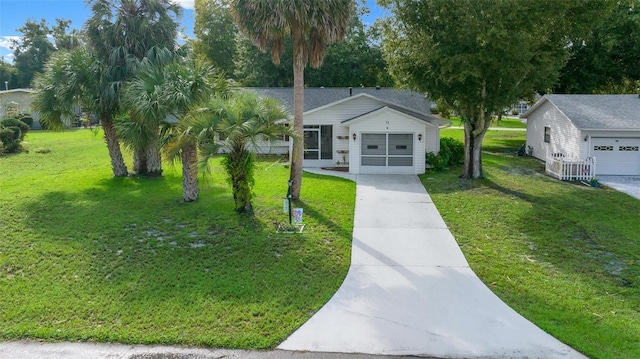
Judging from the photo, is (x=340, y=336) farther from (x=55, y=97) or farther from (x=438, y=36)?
(x=55, y=97)

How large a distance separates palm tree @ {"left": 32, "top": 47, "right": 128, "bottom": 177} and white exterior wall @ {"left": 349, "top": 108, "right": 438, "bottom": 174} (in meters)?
9.24

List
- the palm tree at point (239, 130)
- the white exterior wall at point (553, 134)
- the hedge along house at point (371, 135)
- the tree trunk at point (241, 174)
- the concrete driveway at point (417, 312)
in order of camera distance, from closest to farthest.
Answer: the concrete driveway at point (417, 312) → the palm tree at point (239, 130) → the tree trunk at point (241, 174) → the white exterior wall at point (553, 134) → the hedge along house at point (371, 135)

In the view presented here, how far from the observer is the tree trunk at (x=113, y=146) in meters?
16.6

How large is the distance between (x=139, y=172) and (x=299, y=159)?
7718mm

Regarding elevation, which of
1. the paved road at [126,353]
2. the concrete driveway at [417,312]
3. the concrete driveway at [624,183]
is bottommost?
the paved road at [126,353]

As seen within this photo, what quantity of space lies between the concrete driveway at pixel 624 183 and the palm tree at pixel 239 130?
1195 cm

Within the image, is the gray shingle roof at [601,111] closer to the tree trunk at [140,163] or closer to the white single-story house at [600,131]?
the white single-story house at [600,131]

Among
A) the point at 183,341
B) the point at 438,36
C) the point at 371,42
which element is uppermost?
the point at 371,42

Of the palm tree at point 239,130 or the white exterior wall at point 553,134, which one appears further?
the white exterior wall at point 553,134

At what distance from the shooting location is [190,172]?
42.5 ft

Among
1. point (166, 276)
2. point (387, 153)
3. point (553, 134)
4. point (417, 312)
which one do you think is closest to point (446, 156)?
Result: point (387, 153)

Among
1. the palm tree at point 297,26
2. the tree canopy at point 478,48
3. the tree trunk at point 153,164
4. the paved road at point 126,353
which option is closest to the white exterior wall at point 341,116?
the tree canopy at point 478,48

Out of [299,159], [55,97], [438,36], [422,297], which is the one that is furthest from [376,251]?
[55,97]

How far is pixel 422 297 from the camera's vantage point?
7.72 meters
